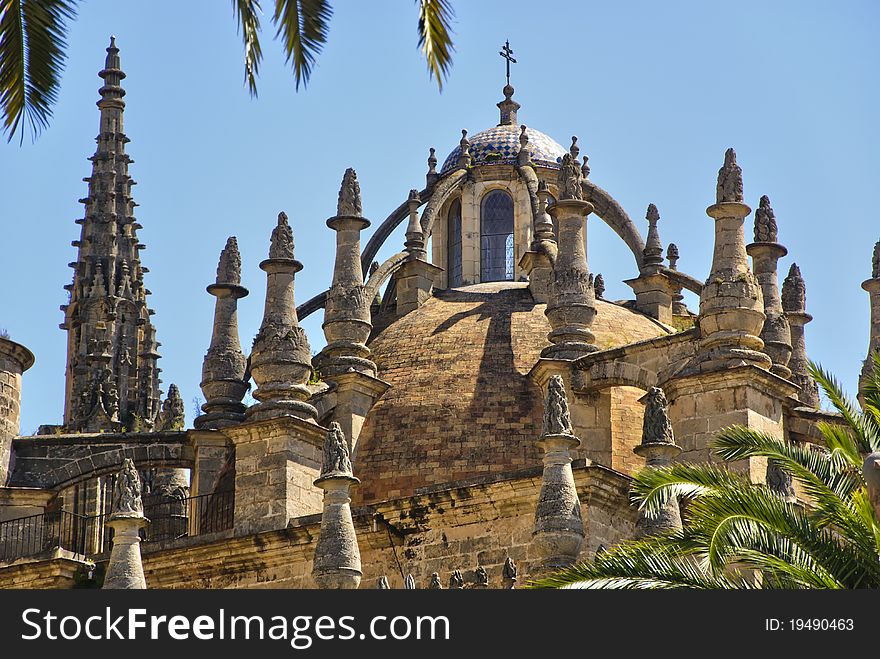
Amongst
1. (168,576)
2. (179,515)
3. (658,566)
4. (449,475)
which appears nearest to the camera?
(658,566)

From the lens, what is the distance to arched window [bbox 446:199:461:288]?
4953 cm

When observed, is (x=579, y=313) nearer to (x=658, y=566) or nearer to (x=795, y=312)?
(x=795, y=312)

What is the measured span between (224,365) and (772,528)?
17709mm

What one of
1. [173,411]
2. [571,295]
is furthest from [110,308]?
[571,295]

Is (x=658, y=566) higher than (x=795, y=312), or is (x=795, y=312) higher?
(x=795, y=312)

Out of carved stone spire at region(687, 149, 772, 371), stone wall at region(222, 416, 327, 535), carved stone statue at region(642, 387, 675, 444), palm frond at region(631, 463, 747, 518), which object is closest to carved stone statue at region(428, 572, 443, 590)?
stone wall at region(222, 416, 327, 535)

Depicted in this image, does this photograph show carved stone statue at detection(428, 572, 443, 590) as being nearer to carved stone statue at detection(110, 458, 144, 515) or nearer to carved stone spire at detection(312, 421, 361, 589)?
carved stone spire at detection(312, 421, 361, 589)

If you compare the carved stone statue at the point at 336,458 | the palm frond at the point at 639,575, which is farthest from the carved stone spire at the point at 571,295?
the palm frond at the point at 639,575

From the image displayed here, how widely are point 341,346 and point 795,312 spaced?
355 inches

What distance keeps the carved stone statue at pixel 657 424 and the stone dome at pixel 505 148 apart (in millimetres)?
19414

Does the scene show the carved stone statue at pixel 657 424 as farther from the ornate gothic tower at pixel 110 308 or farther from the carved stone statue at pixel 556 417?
the ornate gothic tower at pixel 110 308

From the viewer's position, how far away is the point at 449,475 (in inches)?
1575

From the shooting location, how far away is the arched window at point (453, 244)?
49.5m
